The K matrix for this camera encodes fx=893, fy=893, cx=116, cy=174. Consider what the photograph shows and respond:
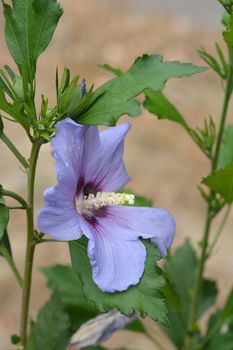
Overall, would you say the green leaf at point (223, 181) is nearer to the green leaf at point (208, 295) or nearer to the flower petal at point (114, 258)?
the flower petal at point (114, 258)

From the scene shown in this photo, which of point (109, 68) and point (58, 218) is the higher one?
point (109, 68)

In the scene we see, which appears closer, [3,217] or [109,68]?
[3,217]

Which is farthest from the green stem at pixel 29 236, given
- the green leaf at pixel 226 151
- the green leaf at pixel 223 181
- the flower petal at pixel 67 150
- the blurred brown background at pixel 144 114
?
the blurred brown background at pixel 144 114

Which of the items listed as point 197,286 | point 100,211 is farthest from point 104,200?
point 197,286

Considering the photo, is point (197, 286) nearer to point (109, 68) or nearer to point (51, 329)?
point (51, 329)

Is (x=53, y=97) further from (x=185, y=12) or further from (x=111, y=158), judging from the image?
(x=111, y=158)

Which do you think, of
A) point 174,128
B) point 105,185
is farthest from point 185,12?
point 105,185
